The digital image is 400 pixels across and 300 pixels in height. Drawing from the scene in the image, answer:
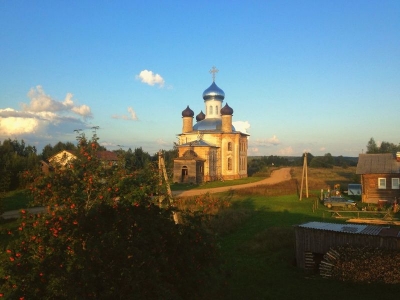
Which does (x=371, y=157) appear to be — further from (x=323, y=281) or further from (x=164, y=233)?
(x=164, y=233)

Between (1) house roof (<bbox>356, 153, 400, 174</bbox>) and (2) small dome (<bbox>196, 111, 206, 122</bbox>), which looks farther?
(2) small dome (<bbox>196, 111, 206, 122</bbox>)

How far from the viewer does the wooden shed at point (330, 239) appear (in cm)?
1264

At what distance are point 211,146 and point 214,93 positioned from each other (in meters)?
11.3

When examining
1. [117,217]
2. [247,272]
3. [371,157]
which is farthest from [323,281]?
[371,157]

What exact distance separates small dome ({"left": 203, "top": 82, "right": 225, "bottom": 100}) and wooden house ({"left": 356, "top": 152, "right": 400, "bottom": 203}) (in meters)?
31.4

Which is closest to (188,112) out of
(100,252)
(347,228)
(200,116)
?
(200,116)

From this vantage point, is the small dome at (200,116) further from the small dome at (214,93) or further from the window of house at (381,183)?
the window of house at (381,183)

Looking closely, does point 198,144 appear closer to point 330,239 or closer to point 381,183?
point 381,183

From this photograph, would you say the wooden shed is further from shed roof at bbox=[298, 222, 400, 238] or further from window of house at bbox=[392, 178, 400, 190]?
window of house at bbox=[392, 178, 400, 190]

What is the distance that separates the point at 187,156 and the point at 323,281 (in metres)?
34.9

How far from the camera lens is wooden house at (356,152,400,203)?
2844 cm

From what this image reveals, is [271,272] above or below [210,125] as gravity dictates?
below

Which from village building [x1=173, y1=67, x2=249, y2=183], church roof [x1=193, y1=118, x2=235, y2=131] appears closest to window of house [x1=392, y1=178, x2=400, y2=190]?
village building [x1=173, y1=67, x2=249, y2=183]

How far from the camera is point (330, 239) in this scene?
43.5 feet
